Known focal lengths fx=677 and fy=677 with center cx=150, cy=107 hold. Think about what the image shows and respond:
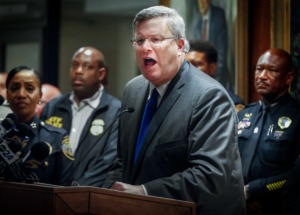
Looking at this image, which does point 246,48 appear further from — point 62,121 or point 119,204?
point 119,204

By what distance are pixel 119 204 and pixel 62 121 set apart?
105 inches

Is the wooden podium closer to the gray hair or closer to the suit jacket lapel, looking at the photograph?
the suit jacket lapel

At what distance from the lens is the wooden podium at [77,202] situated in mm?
2436

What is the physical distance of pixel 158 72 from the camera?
3166 millimetres

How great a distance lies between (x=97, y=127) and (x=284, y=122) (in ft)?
4.66

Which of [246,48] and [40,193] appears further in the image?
[246,48]

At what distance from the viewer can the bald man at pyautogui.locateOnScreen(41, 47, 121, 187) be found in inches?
188

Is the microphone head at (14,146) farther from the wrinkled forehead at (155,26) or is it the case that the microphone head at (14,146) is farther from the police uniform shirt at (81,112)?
the police uniform shirt at (81,112)

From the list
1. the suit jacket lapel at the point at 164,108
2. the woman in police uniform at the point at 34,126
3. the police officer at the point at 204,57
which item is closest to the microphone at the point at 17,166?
the suit jacket lapel at the point at 164,108

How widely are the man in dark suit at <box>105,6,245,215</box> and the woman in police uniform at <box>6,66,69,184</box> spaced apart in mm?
1020

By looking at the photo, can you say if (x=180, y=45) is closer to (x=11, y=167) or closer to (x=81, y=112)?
(x=11, y=167)

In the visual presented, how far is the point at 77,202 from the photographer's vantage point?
2.48 meters

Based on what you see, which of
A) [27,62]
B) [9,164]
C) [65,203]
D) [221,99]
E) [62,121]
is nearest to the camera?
[65,203]

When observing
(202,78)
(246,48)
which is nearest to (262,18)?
(246,48)
